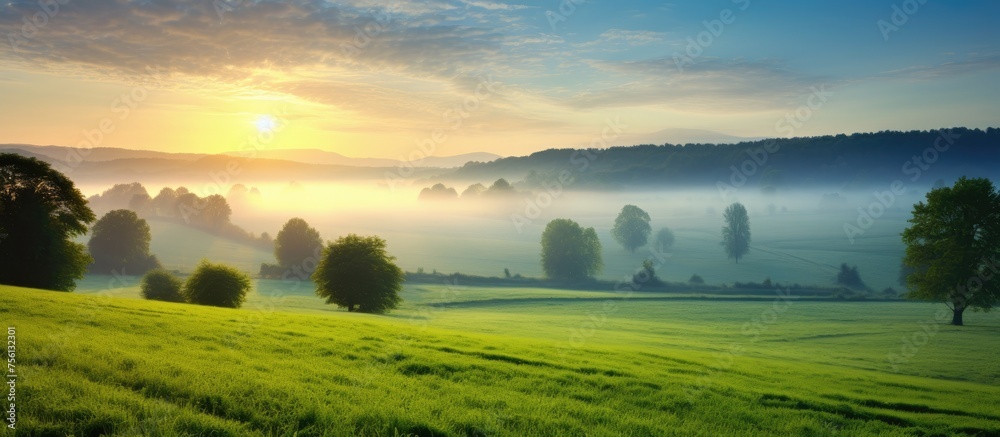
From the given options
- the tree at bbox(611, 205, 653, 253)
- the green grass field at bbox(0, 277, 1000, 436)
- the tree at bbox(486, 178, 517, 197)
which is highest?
the tree at bbox(486, 178, 517, 197)

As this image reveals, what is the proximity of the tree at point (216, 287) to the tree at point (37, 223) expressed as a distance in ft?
25.8

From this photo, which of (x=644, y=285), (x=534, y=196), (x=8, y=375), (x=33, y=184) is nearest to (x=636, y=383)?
(x=8, y=375)

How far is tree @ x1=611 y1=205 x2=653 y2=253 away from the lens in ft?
399

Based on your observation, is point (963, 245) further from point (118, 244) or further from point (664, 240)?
point (118, 244)

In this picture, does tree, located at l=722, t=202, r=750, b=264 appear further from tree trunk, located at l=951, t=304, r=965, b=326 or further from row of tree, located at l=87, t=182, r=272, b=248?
row of tree, located at l=87, t=182, r=272, b=248

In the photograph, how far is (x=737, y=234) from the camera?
4427 inches

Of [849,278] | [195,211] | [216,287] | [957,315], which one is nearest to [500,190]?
[195,211]

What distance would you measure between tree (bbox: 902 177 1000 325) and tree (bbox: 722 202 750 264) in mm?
63491

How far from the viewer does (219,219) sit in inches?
4774

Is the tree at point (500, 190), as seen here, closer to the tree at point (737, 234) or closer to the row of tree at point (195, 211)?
the row of tree at point (195, 211)

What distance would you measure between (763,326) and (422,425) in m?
50.2

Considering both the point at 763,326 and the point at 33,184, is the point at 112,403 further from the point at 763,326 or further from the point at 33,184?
the point at 763,326

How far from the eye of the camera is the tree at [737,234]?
11231 cm

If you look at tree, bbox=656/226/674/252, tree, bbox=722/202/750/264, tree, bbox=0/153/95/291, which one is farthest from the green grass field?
tree, bbox=656/226/674/252
